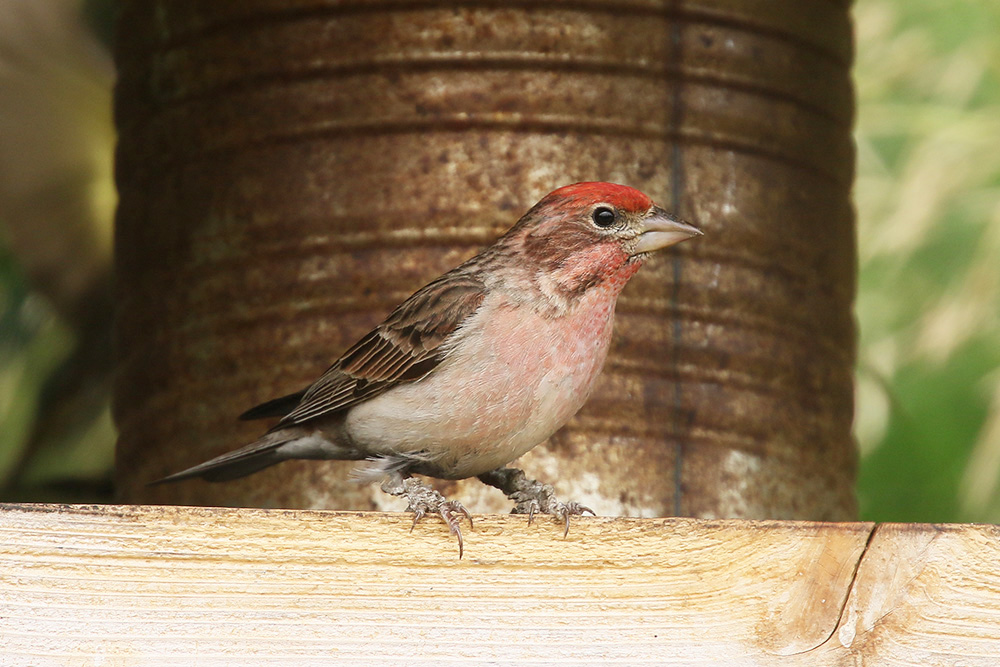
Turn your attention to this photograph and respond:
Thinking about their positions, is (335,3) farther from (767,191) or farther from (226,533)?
(226,533)

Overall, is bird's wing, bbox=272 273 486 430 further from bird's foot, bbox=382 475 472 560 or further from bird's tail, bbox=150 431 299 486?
bird's foot, bbox=382 475 472 560

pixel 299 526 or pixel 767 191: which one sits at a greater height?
pixel 767 191

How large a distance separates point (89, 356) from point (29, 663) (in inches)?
109

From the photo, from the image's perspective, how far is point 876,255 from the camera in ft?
16.4

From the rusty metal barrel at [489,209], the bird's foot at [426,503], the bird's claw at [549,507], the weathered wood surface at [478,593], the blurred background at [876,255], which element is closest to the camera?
the weathered wood surface at [478,593]

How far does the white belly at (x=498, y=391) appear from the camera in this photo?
277 centimetres

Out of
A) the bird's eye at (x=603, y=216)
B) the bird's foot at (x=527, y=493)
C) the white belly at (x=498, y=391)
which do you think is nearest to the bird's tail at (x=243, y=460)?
the white belly at (x=498, y=391)

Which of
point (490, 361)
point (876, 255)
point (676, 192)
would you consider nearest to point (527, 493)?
point (490, 361)

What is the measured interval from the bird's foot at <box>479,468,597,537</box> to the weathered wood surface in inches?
18.7

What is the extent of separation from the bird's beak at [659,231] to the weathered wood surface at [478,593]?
3.01 feet

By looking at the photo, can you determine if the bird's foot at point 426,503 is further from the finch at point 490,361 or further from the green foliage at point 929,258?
the green foliage at point 929,258

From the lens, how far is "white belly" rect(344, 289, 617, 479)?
9.09ft

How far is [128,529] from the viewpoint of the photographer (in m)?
2.08

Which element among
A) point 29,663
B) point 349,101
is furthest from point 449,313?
point 29,663
